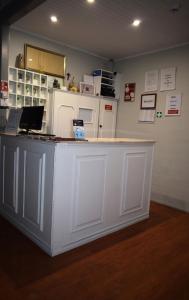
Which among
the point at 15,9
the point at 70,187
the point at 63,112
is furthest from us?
the point at 63,112

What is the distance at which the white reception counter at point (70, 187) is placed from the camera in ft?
6.86

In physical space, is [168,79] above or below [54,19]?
below

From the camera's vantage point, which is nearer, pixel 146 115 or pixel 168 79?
pixel 168 79

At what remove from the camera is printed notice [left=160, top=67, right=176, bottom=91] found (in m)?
3.79

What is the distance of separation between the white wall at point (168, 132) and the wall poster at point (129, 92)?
3.4 inches

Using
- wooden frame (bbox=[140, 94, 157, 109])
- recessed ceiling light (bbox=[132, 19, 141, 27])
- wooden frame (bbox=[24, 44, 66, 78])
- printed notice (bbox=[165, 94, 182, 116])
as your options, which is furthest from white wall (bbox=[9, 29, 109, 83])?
printed notice (bbox=[165, 94, 182, 116])

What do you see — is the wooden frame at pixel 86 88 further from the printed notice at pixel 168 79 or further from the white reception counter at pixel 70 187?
the white reception counter at pixel 70 187

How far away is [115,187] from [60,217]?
78 cm

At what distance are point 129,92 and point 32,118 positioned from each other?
234cm

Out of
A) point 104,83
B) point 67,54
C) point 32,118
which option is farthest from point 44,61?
point 32,118

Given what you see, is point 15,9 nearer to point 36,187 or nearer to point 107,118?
point 36,187

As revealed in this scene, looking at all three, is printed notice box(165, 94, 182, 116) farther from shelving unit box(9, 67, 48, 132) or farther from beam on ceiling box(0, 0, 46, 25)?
beam on ceiling box(0, 0, 46, 25)

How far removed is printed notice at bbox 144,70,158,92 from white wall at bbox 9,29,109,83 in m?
1.01

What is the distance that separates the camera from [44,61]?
12.4ft
